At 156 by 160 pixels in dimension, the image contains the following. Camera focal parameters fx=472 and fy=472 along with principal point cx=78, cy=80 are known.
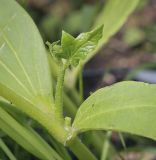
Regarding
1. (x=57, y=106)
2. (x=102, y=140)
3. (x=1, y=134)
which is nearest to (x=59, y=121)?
(x=57, y=106)

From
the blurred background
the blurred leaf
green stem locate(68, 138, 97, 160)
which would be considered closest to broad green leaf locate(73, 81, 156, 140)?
green stem locate(68, 138, 97, 160)

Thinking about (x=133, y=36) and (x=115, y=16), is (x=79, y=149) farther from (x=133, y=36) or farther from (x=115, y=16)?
(x=133, y=36)

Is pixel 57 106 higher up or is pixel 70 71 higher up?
pixel 57 106

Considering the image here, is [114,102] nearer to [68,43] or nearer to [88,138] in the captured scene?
[68,43]

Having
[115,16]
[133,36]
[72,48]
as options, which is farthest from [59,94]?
[133,36]

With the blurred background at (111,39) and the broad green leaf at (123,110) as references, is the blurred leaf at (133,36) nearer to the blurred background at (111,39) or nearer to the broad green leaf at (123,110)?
the blurred background at (111,39)

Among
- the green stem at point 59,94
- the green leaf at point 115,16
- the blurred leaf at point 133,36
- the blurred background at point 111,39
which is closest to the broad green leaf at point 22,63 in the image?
the green stem at point 59,94

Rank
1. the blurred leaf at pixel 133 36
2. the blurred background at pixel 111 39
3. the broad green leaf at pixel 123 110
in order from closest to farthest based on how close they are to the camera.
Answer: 1. the broad green leaf at pixel 123 110
2. the blurred background at pixel 111 39
3. the blurred leaf at pixel 133 36
